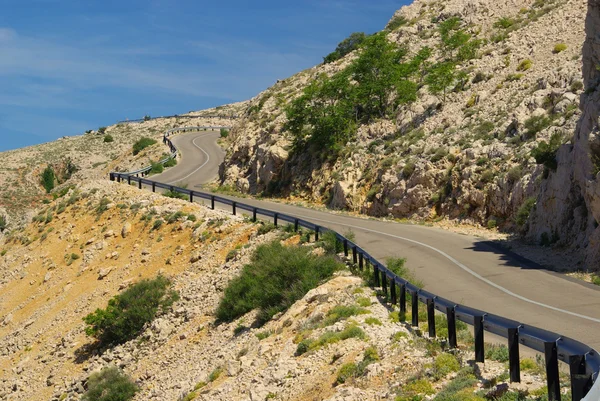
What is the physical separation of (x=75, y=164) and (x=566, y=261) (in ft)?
262

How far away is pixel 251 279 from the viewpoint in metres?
20.0

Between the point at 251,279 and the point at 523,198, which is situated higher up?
the point at 523,198

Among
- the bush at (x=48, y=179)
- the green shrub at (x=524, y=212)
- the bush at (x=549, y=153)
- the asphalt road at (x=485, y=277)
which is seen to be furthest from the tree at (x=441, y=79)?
the bush at (x=48, y=179)

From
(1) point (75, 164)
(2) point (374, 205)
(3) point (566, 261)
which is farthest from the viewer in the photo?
(1) point (75, 164)

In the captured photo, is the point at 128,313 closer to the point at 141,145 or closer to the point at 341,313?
the point at 341,313

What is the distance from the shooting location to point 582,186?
21484 millimetres

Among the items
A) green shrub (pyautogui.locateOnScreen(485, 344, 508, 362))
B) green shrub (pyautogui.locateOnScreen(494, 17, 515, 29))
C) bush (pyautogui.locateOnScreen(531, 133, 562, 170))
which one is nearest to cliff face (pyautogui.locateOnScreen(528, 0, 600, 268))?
bush (pyautogui.locateOnScreen(531, 133, 562, 170))

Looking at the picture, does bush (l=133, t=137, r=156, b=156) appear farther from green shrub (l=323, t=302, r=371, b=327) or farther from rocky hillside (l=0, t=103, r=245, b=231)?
green shrub (l=323, t=302, r=371, b=327)

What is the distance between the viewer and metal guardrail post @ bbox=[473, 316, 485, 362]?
1052 cm

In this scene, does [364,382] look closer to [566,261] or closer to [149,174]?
[566,261]

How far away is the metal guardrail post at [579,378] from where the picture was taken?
764 cm

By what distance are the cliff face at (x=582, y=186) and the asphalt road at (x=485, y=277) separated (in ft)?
5.88

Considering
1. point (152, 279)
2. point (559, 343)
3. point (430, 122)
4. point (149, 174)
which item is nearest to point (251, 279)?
point (152, 279)

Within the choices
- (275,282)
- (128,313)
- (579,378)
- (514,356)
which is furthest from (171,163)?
(579,378)
